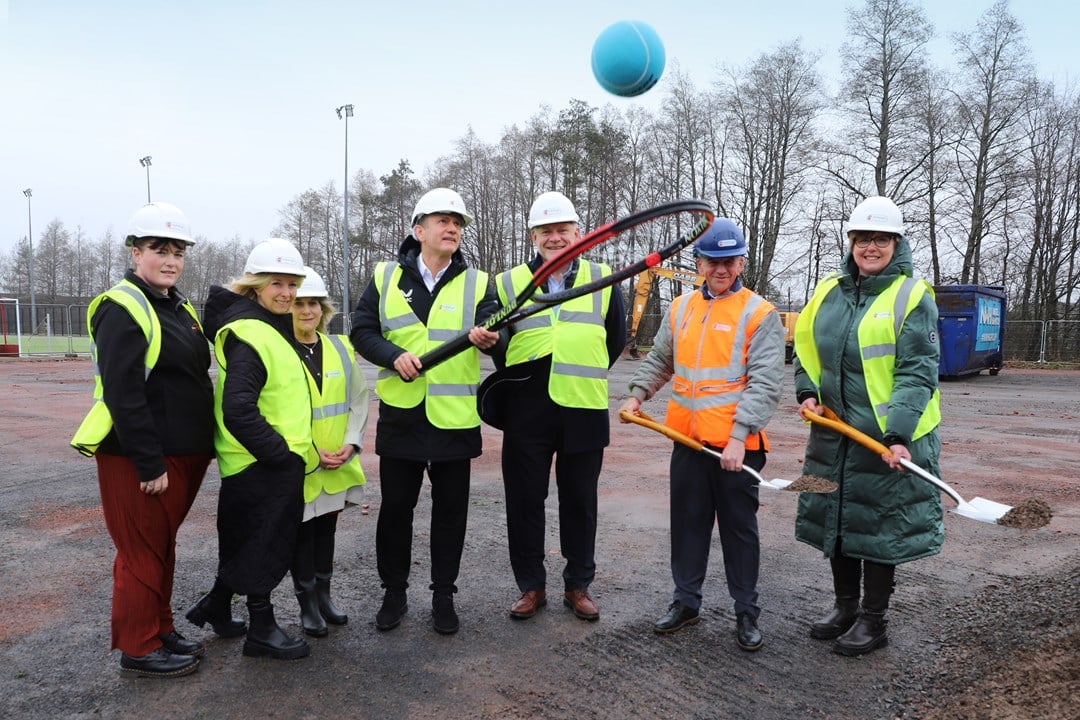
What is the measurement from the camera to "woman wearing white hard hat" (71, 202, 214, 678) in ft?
10.8

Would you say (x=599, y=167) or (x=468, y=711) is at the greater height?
(x=599, y=167)

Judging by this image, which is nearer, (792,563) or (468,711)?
(468,711)

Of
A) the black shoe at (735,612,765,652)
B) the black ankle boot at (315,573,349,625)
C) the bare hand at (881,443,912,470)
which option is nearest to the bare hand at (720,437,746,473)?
the bare hand at (881,443,912,470)

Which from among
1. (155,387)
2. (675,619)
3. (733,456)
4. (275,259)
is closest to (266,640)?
(155,387)

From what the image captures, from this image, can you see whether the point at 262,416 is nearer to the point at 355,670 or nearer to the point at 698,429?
the point at 355,670

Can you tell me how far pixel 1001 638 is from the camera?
379 cm

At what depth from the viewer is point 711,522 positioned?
161 inches

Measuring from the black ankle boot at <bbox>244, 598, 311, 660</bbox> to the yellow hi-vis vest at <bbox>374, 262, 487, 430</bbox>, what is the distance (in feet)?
3.88

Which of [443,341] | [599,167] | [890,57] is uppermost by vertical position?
[890,57]

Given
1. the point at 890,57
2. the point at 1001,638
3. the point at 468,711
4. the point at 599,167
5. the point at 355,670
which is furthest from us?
the point at 599,167

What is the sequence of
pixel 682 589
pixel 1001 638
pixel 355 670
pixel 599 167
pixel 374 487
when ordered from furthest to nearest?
1. pixel 599 167
2. pixel 374 487
3. pixel 682 589
4. pixel 1001 638
5. pixel 355 670

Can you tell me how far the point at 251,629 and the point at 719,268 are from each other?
2976mm

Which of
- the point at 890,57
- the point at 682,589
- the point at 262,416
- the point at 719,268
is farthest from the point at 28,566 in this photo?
the point at 890,57

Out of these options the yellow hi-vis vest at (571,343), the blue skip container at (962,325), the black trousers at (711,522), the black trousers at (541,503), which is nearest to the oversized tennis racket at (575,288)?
the yellow hi-vis vest at (571,343)
